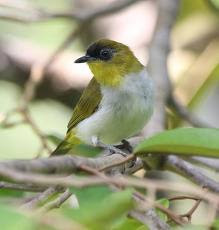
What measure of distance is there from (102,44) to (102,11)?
43 centimetres

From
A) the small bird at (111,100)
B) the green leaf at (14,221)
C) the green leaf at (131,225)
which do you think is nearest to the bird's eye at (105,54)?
the small bird at (111,100)

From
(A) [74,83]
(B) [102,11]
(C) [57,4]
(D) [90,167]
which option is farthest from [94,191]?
(C) [57,4]

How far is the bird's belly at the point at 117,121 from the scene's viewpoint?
324cm

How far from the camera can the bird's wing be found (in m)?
3.56

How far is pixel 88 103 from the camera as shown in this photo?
358 centimetres

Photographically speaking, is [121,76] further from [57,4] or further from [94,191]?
[57,4]

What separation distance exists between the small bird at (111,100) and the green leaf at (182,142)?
5.11 feet

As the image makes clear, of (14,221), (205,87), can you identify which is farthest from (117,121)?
(14,221)

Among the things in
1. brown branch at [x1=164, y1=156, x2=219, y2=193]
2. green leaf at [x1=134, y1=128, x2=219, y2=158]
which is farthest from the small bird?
green leaf at [x1=134, y1=128, x2=219, y2=158]

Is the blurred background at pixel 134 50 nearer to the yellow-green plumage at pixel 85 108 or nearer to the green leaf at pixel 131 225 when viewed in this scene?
the yellow-green plumage at pixel 85 108

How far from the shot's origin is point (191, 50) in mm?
4801

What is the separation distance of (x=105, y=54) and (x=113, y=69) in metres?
0.10

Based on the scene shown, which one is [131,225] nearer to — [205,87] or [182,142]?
[182,142]

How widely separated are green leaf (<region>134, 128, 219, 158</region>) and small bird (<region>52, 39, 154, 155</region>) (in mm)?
1559
